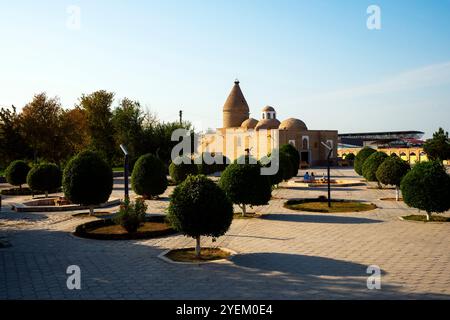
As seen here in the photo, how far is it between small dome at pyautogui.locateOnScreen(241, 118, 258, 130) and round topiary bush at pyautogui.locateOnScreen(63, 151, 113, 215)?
46.4m

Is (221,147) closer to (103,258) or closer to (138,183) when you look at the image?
(138,183)

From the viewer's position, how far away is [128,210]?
14.2m

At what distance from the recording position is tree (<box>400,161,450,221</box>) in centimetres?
1523

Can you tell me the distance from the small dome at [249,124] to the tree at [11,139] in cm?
3342

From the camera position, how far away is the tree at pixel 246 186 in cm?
1720

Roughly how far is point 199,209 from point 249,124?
176 feet

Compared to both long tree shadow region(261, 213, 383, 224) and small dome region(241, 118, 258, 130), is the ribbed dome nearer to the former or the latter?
small dome region(241, 118, 258, 130)

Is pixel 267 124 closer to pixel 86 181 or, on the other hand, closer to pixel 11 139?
pixel 11 139

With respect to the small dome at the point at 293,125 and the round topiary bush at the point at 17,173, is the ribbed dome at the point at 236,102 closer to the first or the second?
the small dome at the point at 293,125

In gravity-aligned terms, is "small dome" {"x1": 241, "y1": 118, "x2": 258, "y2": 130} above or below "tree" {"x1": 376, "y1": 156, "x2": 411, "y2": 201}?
above

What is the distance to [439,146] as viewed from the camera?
50625 mm

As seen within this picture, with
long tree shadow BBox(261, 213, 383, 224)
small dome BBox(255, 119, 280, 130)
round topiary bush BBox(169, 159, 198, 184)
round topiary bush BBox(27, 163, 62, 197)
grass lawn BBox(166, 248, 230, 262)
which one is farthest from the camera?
small dome BBox(255, 119, 280, 130)

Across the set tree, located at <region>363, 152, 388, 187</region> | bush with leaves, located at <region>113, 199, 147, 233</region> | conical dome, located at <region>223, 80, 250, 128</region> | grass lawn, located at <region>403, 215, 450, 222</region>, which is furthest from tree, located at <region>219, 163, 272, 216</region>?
conical dome, located at <region>223, 80, 250, 128</region>

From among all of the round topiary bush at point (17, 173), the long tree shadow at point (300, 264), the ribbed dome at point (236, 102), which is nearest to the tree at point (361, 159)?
the round topiary bush at point (17, 173)
